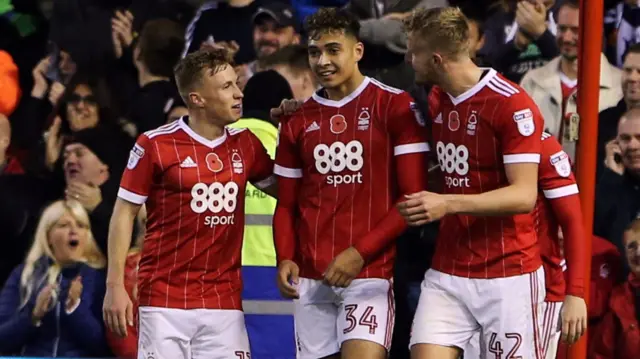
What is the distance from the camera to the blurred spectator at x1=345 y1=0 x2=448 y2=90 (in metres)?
4.84

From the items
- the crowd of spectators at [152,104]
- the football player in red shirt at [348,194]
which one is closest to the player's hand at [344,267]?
the football player in red shirt at [348,194]

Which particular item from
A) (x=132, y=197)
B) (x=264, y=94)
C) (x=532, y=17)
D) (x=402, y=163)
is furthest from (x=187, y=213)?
(x=532, y=17)

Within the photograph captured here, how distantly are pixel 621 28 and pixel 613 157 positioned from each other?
0.54 meters

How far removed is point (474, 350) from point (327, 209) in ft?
2.17

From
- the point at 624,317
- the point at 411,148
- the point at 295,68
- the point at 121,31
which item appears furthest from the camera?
the point at 121,31

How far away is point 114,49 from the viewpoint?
5.29m

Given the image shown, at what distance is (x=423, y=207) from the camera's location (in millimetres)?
3268

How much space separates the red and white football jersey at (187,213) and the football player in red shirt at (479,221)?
2.33 feet

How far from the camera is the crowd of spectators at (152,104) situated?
4672mm

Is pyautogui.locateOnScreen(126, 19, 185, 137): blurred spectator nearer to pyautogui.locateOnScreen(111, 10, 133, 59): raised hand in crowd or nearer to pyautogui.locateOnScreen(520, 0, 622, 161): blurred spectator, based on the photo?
pyautogui.locateOnScreen(111, 10, 133, 59): raised hand in crowd

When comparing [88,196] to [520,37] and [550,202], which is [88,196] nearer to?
[520,37]

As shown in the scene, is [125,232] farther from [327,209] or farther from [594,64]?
[594,64]

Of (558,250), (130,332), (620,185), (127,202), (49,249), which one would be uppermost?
(620,185)

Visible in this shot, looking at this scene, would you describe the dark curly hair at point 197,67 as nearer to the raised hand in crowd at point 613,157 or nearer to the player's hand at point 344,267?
the player's hand at point 344,267
